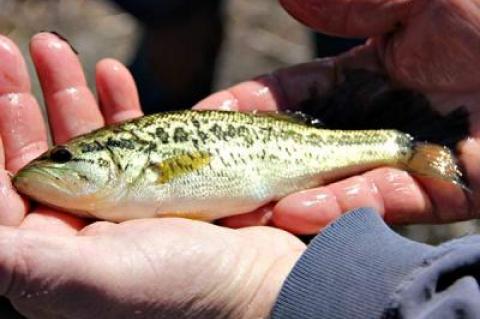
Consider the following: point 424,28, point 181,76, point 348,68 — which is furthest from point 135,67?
point 424,28

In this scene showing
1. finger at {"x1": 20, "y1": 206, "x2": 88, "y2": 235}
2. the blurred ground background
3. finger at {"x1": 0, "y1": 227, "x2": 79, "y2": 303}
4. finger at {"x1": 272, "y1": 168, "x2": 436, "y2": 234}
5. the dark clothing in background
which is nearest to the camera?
finger at {"x1": 0, "y1": 227, "x2": 79, "y2": 303}

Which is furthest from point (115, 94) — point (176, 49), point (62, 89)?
point (176, 49)

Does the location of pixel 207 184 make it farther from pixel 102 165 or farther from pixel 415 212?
pixel 415 212

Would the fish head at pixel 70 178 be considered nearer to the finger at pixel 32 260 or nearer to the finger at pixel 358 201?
the finger at pixel 32 260

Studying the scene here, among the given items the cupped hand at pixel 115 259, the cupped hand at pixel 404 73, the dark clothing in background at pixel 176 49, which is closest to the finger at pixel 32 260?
the cupped hand at pixel 115 259

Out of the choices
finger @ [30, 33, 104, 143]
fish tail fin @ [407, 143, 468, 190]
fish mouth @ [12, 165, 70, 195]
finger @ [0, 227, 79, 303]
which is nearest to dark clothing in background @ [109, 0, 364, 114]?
finger @ [30, 33, 104, 143]

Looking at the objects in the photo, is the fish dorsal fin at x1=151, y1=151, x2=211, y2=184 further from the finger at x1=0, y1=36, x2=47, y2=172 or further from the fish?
the finger at x1=0, y1=36, x2=47, y2=172
